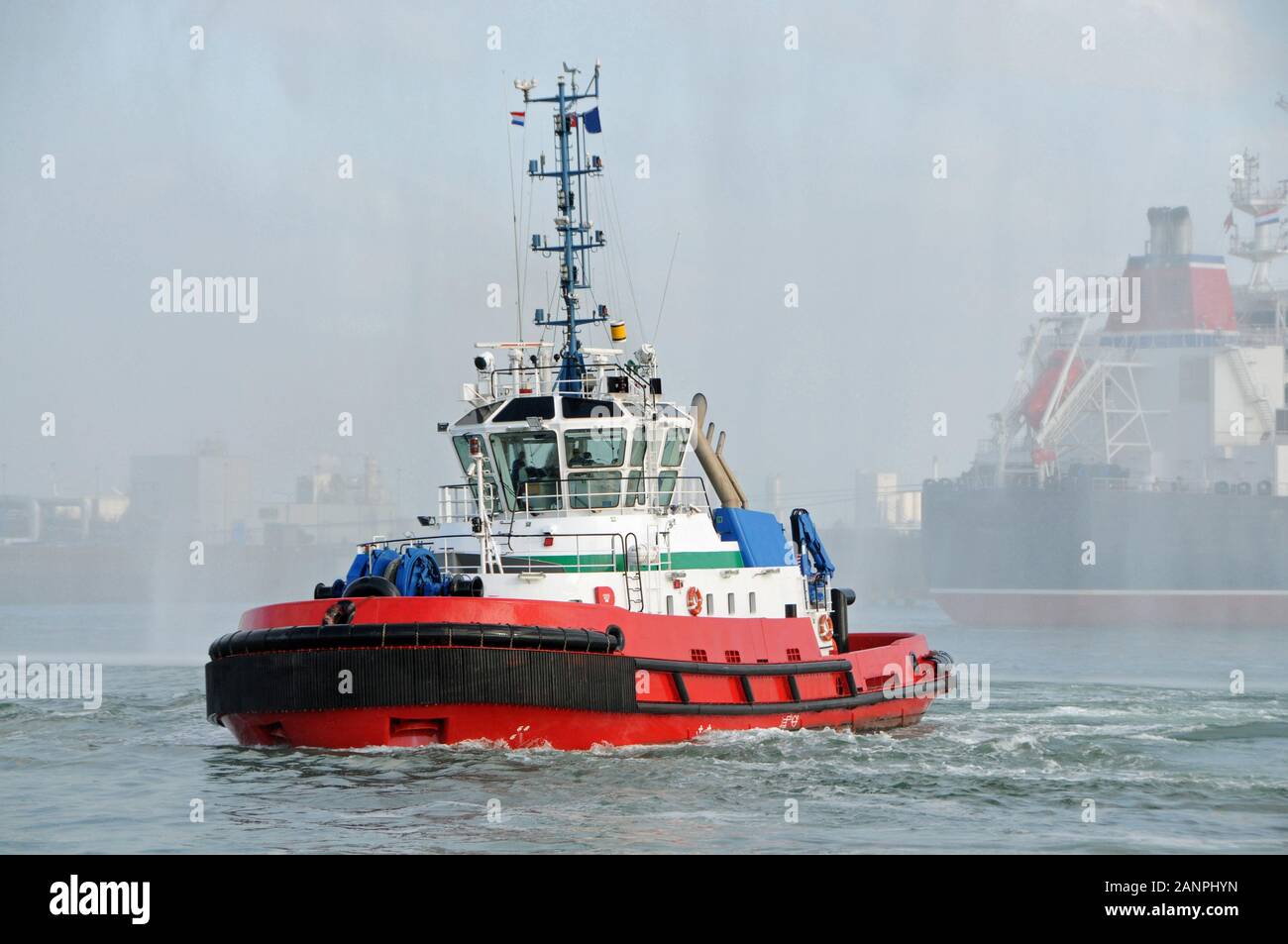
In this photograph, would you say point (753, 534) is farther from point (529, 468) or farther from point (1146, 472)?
point (1146, 472)

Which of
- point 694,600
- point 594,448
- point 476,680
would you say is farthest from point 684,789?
point 594,448

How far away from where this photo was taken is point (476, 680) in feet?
47.6

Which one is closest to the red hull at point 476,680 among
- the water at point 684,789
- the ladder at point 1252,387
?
the water at point 684,789

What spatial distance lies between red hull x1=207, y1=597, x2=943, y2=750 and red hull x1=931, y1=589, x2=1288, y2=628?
4458 centimetres

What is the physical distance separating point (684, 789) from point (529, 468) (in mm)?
4935

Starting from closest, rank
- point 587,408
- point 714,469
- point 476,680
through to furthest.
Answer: point 476,680, point 587,408, point 714,469

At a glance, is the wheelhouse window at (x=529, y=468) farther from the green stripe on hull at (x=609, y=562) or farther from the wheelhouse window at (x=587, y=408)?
the green stripe on hull at (x=609, y=562)

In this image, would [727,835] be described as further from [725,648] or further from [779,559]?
[779,559]

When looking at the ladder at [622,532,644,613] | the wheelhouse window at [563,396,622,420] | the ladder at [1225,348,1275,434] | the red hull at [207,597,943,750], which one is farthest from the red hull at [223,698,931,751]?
the ladder at [1225,348,1275,434]

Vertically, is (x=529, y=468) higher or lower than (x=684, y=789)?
higher

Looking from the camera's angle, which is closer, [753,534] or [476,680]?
[476,680]

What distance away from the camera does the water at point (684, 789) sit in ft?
40.0

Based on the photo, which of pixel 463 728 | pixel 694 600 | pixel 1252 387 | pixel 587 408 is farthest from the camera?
pixel 1252 387
